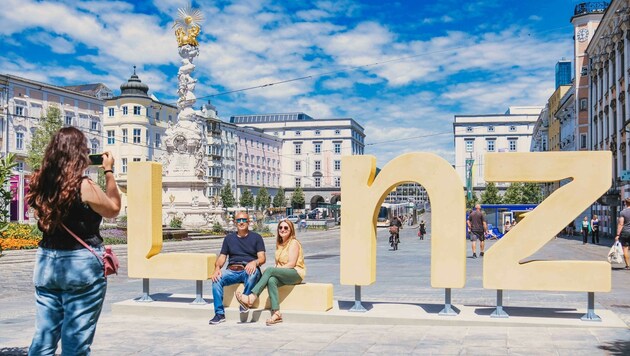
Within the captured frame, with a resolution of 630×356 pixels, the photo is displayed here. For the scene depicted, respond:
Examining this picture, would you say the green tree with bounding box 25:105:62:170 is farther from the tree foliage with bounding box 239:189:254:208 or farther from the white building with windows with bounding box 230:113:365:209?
the white building with windows with bounding box 230:113:365:209

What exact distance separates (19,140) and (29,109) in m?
3.23

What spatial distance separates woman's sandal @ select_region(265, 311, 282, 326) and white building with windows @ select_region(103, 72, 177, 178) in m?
70.1

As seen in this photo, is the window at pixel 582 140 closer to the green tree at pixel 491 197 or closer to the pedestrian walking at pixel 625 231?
the green tree at pixel 491 197

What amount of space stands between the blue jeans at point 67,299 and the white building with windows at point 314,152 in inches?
4505

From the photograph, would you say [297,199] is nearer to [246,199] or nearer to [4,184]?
[246,199]

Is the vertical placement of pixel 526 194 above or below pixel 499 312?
above

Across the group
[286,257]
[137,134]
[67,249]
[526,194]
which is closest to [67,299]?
[67,249]

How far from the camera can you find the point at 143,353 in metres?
7.29

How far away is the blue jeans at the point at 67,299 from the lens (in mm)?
4504

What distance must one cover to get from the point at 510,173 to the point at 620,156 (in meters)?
34.2

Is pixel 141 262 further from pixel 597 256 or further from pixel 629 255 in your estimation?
pixel 597 256

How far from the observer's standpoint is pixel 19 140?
61250mm

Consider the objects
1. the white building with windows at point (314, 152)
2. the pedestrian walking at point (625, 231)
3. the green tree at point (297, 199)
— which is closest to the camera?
the pedestrian walking at point (625, 231)

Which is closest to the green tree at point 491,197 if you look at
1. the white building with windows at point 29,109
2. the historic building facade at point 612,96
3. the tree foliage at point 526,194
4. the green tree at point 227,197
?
the tree foliage at point 526,194
